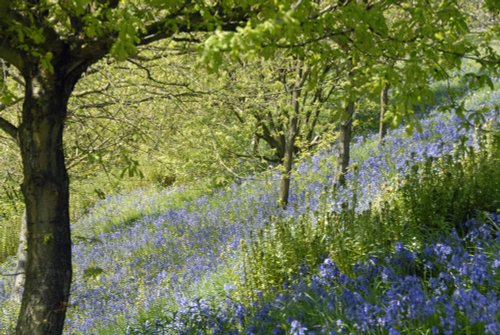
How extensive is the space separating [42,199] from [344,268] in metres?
2.76

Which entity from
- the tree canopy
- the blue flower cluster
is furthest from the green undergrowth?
the tree canopy

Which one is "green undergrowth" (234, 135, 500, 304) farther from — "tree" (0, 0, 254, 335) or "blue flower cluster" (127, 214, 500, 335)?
"tree" (0, 0, 254, 335)

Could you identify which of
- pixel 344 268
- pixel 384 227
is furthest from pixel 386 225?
pixel 344 268

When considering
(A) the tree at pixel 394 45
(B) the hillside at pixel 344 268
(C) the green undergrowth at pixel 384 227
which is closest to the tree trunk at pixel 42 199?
(B) the hillside at pixel 344 268

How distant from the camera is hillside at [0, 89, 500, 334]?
146 inches

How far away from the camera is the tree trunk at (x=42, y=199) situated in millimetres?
4359

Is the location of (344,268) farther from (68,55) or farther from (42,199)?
(68,55)

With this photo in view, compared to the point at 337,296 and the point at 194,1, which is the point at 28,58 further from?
the point at 337,296

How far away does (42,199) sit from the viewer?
441 cm

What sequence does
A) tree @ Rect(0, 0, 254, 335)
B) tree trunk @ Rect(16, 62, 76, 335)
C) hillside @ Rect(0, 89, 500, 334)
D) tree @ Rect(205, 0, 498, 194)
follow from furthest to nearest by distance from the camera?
tree trunk @ Rect(16, 62, 76, 335) < tree @ Rect(0, 0, 254, 335) < hillside @ Rect(0, 89, 500, 334) < tree @ Rect(205, 0, 498, 194)

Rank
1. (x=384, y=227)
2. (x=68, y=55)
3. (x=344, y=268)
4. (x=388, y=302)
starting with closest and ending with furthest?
(x=388, y=302)
(x=68, y=55)
(x=344, y=268)
(x=384, y=227)

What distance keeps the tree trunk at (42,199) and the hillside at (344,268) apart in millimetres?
479

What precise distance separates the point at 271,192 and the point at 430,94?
8.46 m

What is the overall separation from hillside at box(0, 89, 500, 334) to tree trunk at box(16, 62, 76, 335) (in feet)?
1.57
